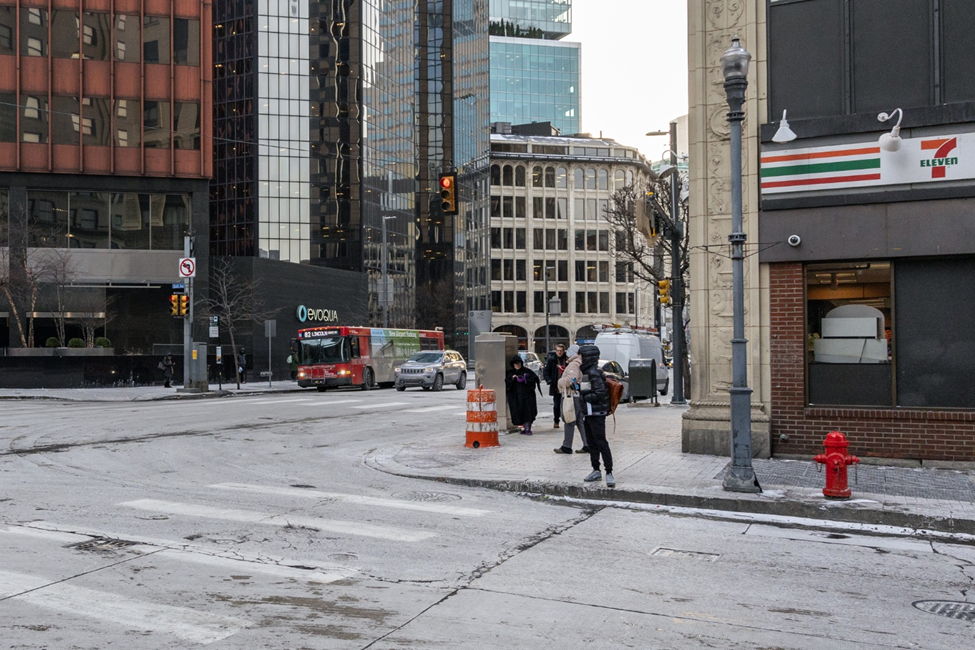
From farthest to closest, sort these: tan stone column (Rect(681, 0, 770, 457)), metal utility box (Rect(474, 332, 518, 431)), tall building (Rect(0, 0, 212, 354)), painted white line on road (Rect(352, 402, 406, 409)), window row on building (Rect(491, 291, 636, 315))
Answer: window row on building (Rect(491, 291, 636, 315)) → tall building (Rect(0, 0, 212, 354)) → painted white line on road (Rect(352, 402, 406, 409)) → metal utility box (Rect(474, 332, 518, 431)) → tan stone column (Rect(681, 0, 770, 457))

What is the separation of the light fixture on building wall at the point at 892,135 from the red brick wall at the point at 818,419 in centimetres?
201

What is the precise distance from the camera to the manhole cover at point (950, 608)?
593 centimetres

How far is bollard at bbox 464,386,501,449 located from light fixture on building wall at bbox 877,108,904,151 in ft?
23.4

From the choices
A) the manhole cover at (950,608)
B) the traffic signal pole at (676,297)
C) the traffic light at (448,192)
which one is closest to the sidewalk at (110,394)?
the traffic light at (448,192)

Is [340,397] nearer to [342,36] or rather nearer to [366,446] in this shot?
[366,446]

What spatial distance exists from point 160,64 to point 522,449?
38081 millimetres

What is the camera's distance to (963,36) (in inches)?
480

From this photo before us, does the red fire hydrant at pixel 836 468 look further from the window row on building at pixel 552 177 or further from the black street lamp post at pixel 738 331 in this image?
the window row on building at pixel 552 177

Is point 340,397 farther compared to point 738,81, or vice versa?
point 340,397

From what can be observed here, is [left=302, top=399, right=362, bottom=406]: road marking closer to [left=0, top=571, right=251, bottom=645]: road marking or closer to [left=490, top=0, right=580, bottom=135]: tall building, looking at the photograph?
[left=0, top=571, right=251, bottom=645]: road marking

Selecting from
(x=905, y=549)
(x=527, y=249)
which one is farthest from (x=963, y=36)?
(x=527, y=249)

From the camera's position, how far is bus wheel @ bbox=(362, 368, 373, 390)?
128ft

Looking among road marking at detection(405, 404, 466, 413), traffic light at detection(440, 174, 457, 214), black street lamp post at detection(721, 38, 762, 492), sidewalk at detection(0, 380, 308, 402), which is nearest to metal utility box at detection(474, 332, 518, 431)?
black street lamp post at detection(721, 38, 762, 492)

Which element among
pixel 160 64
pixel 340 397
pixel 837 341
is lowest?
pixel 340 397
